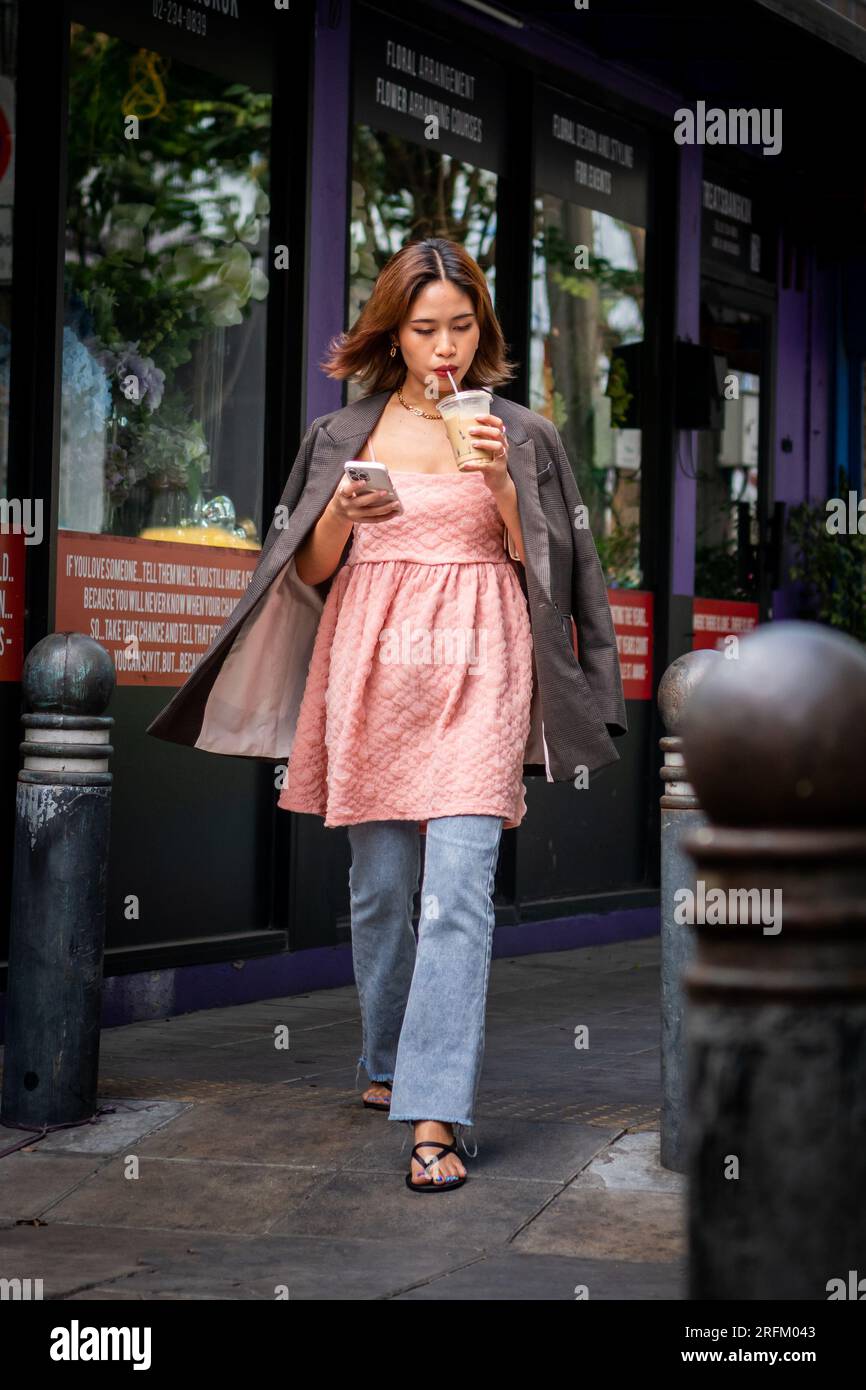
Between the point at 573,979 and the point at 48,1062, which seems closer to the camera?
the point at 48,1062

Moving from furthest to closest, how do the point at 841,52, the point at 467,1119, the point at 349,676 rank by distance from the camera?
the point at 841,52 → the point at 349,676 → the point at 467,1119

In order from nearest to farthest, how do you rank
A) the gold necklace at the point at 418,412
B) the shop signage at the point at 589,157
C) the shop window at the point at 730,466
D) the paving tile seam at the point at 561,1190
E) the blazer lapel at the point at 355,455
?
the paving tile seam at the point at 561,1190
the blazer lapel at the point at 355,455
the gold necklace at the point at 418,412
the shop signage at the point at 589,157
the shop window at the point at 730,466

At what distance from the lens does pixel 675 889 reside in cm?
398

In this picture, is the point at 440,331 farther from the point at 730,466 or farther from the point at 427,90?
the point at 730,466

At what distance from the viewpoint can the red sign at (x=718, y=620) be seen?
9.19 metres

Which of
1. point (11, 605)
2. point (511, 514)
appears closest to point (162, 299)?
point (11, 605)

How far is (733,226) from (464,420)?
609 cm

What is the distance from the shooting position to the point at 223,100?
6441mm

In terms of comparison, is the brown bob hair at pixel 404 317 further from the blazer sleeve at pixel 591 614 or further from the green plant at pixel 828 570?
the green plant at pixel 828 570

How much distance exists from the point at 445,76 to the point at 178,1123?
4601 millimetres

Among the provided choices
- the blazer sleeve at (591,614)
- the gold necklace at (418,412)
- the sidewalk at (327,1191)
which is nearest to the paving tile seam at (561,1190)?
the sidewalk at (327,1191)
